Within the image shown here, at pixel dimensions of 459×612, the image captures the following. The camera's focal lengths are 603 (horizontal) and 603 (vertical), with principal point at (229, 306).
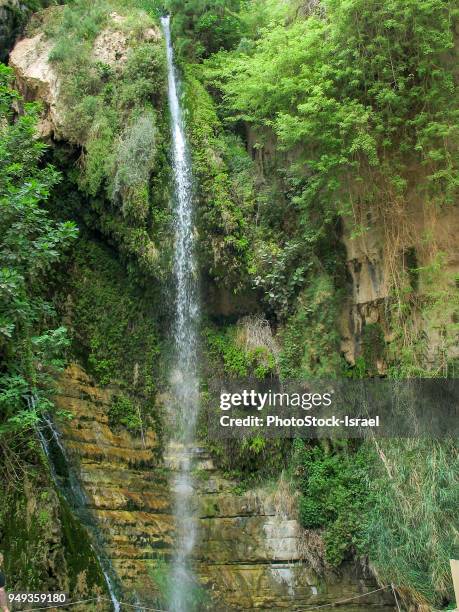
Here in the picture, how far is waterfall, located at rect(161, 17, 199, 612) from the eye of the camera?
9172mm

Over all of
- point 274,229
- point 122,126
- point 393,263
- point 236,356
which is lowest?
point 236,356

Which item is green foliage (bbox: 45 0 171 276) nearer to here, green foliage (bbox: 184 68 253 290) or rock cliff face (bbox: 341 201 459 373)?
green foliage (bbox: 184 68 253 290)

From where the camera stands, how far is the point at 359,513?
827 centimetres

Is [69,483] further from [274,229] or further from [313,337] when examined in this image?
[274,229]

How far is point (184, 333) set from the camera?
10.2 metres

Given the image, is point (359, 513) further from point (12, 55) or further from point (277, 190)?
point (12, 55)

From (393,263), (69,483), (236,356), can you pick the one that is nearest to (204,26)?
(393,263)

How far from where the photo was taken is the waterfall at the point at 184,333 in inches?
361

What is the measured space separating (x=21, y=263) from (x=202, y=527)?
15.1 ft

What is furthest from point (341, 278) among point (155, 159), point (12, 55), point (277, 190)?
point (12, 55)

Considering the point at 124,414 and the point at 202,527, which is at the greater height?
the point at 124,414

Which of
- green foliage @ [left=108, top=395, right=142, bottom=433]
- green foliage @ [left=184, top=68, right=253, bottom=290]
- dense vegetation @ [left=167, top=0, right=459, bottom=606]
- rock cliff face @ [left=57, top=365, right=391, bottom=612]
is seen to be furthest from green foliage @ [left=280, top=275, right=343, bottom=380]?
green foliage @ [left=108, top=395, right=142, bottom=433]

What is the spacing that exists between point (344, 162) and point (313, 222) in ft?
4.62

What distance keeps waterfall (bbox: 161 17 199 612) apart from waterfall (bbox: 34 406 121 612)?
1.33m
